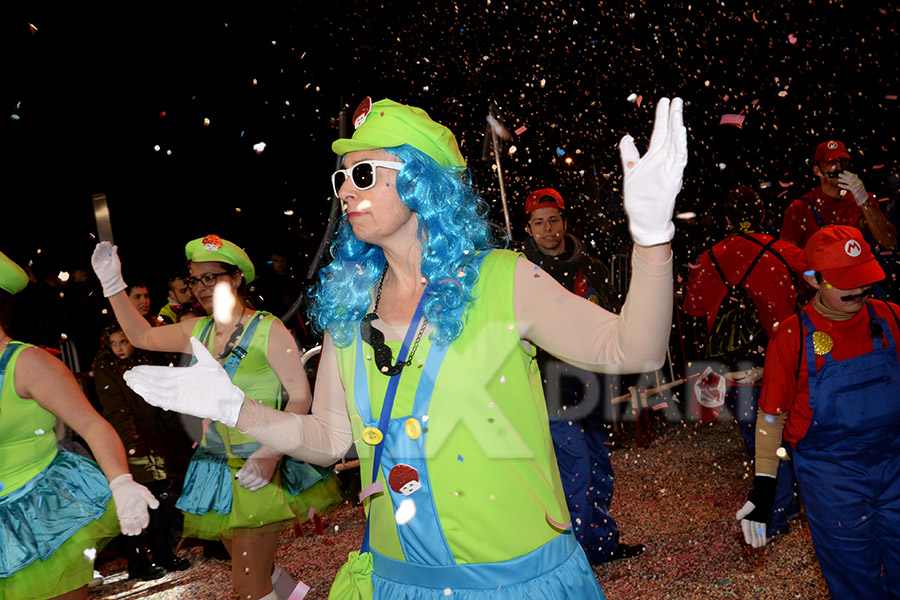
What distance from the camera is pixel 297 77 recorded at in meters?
8.69

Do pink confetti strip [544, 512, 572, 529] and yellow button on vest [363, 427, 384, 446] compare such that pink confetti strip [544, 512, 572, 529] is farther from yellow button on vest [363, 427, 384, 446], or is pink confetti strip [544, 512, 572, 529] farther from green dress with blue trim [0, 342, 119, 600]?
green dress with blue trim [0, 342, 119, 600]

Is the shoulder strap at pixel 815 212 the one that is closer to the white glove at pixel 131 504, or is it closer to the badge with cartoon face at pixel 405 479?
the badge with cartoon face at pixel 405 479

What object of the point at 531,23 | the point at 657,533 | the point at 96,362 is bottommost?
the point at 657,533

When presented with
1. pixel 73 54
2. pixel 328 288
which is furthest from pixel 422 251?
pixel 73 54

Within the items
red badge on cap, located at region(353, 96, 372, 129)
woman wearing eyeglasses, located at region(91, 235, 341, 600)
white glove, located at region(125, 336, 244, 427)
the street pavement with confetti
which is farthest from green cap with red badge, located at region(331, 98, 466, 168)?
the street pavement with confetti

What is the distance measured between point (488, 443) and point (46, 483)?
2.01m

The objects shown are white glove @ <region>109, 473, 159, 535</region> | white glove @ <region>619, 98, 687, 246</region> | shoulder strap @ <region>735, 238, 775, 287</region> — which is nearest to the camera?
white glove @ <region>619, 98, 687, 246</region>

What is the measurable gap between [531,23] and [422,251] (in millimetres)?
8598

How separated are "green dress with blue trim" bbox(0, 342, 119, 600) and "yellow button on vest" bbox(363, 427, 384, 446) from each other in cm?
163

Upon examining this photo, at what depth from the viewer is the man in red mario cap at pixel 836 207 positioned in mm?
6070

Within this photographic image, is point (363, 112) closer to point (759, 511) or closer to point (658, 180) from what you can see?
point (658, 180)

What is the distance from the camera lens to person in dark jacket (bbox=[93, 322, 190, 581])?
220 inches

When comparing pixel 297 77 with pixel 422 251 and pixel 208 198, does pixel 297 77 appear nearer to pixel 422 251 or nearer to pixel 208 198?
pixel 208 198

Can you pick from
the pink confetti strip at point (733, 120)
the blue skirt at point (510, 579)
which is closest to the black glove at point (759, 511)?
the blue skirt at point (510, 579)
